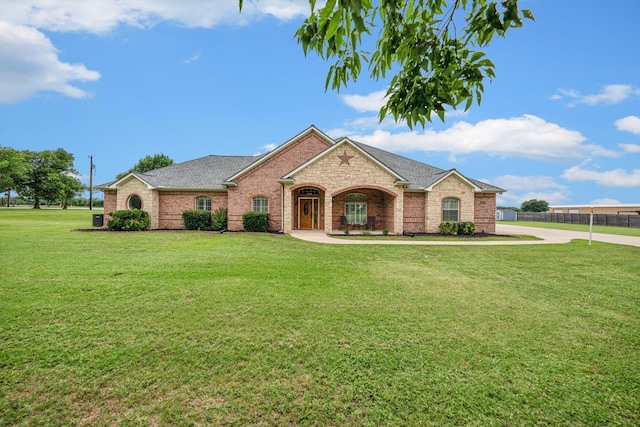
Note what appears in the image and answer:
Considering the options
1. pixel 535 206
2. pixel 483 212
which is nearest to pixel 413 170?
pixel 483 212

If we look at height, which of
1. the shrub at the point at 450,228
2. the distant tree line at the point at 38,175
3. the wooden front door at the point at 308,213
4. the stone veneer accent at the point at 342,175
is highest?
the distant tree line at the point at 38,175

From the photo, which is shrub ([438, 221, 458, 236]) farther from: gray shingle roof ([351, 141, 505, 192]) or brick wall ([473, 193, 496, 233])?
gray shingle roof ([351, 141, 505, 192])

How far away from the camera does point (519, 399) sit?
2912 mm

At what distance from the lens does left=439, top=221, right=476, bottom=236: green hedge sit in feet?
62.1

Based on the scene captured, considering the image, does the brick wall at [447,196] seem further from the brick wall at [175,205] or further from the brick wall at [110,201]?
the brick wall at [110,201]

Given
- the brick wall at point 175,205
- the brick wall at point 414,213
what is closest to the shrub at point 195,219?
the brick wall at point 175,205

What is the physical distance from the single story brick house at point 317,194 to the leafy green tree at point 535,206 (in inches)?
2250

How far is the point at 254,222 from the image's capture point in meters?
18.2

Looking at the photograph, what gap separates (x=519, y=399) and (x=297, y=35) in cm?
427

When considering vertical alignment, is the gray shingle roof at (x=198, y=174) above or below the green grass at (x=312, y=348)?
above

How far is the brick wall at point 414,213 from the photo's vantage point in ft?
64.7

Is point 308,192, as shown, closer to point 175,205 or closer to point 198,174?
point 198,174

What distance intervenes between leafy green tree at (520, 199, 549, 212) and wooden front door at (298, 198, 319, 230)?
65.6 m

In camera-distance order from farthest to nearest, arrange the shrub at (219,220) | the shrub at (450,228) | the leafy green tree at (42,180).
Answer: the leafy green tree at (42,180)
the shrub at (219,220)
the shrub at (450,228)
